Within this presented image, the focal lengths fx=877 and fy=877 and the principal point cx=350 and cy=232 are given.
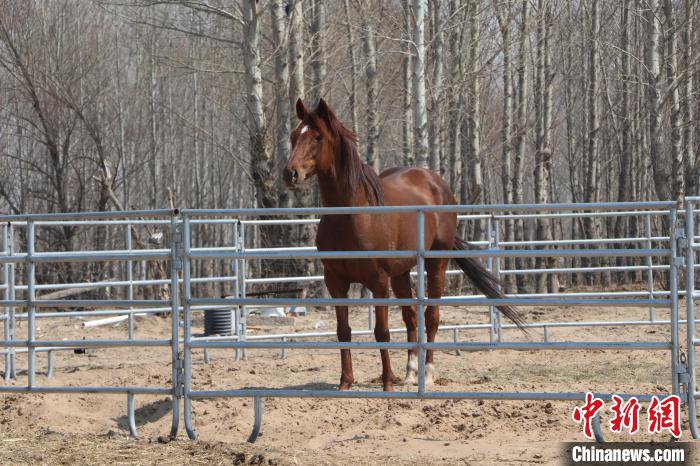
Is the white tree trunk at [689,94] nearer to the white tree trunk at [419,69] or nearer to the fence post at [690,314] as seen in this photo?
the white tree trunk at [419,69]

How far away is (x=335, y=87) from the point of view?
22.6 metres

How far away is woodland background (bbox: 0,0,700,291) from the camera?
1426cm

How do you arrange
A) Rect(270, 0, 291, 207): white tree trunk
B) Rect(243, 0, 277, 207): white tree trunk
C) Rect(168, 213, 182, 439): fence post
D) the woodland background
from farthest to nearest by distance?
the woodland background, Rect(270, 0, 291, 207): white tree trunk, Rect(243, 0, 277, 207): white tree trunk, Rect(168, 213, 182, 439): fence post

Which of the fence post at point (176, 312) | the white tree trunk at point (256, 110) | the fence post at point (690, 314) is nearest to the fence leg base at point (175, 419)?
the fence post at point (176, 312)

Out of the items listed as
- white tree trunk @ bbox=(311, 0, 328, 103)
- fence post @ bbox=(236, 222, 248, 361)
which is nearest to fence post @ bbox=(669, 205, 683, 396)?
fence post @ bbox=(236, 222, 248, 361)

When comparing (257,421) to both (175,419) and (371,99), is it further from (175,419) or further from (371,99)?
(371,99)

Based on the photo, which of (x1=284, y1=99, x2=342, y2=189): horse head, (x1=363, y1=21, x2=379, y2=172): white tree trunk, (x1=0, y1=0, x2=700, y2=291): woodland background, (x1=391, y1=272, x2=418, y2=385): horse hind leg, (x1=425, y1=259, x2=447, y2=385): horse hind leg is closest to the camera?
(x1=284, y1=99, x2=342, y2=189): horse head

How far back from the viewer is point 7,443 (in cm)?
498

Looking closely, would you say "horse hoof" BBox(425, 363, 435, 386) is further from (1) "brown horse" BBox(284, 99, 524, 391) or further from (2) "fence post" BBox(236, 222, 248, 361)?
(2) "fence post" BBox(236, 222, 248, 361)

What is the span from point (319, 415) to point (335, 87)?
17553mm

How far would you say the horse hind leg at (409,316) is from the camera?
22.1 feet

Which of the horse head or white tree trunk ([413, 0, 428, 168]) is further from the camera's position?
white tree trunk ([413, 0, 428, 168])

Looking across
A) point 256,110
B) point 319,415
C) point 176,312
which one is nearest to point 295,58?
point 256,110

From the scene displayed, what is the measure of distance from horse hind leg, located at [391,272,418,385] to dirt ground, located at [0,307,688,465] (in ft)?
0.57
